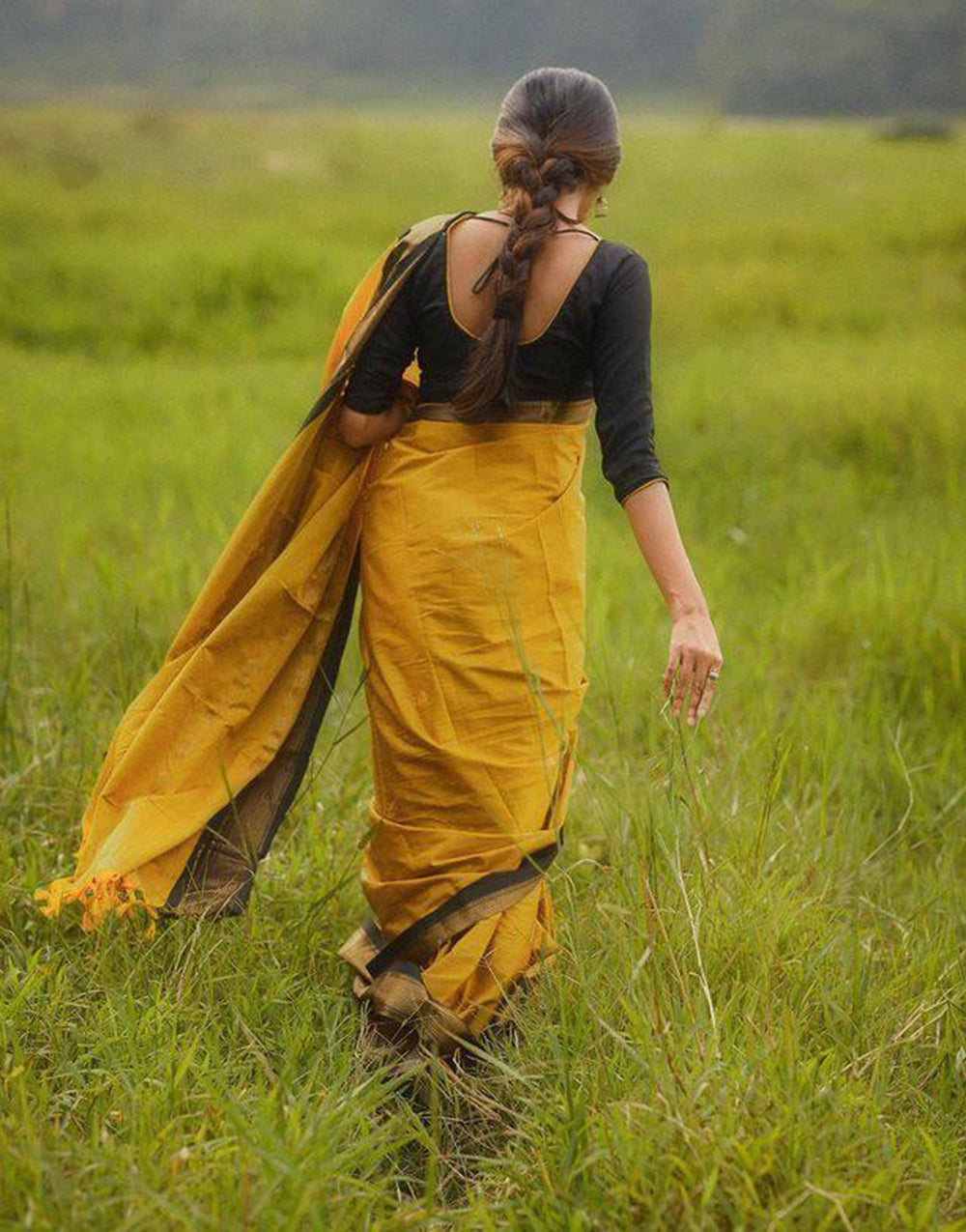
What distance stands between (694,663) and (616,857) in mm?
664

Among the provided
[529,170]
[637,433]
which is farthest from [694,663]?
A: [529,170]

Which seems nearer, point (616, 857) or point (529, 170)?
point (529, 170)

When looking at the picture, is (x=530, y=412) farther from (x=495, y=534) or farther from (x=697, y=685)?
(x=697, y=685)

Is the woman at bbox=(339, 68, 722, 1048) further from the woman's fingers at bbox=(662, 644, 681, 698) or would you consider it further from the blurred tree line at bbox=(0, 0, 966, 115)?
the blurred tree line at bbox=(0, 0, 966, 115)

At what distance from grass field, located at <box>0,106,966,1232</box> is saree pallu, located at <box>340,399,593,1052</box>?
0.13 m

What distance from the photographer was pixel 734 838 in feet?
9.28

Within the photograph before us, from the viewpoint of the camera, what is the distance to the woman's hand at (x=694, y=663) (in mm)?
2346

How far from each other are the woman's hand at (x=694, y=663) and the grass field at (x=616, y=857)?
0.11 meters

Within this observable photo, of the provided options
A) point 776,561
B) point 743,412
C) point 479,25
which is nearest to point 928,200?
point 743,412

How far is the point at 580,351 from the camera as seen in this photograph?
251 centimetres

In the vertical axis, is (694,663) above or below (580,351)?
below

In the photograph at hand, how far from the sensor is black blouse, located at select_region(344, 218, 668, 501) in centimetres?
244

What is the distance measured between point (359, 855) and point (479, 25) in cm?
8025

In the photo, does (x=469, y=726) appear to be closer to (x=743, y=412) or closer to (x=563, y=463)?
(x=563, y=463)
